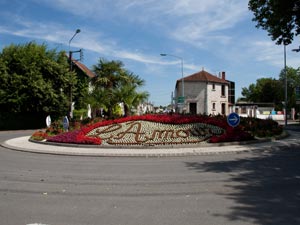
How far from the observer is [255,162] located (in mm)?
11547

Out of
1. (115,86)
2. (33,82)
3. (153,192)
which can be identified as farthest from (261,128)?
(33,82)

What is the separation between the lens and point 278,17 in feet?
55.2

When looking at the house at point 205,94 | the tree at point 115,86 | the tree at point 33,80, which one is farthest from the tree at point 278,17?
the house at point 205,94

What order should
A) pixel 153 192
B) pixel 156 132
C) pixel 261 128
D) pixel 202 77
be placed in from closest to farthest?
1. pixel 153 192
2. pixel 156 132
3. pixel 261 128
4. pixel 202 77

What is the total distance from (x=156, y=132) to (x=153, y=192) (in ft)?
37.9

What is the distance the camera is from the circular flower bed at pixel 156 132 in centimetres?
1767

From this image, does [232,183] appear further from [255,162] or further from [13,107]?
[13,107]

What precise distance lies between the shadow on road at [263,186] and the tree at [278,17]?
24.5ft

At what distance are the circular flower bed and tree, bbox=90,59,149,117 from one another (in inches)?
164

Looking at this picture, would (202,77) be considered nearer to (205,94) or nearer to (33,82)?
(205,94)

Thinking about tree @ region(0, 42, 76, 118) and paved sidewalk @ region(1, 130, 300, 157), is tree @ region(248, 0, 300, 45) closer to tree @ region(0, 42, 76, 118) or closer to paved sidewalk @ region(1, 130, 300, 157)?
paved sidewalk @ region(1, 130, 300, 157)

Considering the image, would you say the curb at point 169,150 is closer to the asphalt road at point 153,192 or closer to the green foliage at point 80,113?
the asphalt road at point 153,192

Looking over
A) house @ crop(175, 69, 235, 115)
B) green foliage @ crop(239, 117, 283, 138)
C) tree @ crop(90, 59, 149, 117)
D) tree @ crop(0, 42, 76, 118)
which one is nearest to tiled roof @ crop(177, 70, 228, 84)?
house @ crop(175, 69, 235, 115)

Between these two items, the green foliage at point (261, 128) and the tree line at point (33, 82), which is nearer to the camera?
the green foliage at point (261, 128)
